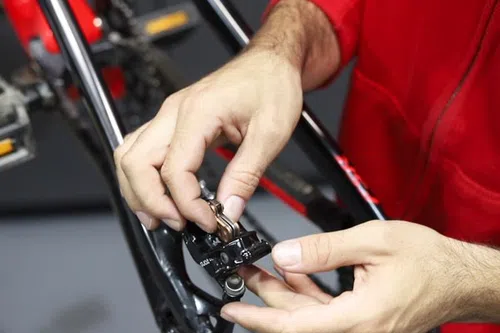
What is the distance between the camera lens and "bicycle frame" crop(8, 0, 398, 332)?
47cm

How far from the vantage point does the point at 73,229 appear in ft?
4.24

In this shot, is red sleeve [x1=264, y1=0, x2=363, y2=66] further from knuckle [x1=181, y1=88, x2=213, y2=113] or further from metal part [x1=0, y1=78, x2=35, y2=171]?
metal part [x1=0, y1=78, x2=35, y2=171]

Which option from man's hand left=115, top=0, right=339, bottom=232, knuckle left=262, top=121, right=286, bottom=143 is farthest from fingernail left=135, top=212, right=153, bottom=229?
knuckle left=262, top=121, right=286, bottom=143

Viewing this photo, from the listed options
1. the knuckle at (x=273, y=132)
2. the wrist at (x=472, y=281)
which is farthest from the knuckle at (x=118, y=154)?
the wrist at (x=472, y=281)

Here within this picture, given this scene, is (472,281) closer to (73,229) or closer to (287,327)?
(287,327)

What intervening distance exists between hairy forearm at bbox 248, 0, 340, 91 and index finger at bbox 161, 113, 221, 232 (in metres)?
0.14

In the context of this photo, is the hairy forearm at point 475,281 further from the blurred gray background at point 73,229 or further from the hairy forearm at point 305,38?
the blurred gray background at point 73,229

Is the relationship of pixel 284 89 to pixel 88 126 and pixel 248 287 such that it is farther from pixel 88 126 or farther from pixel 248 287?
pixel 88 126

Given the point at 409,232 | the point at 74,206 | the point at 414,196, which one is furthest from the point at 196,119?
the point at 74,206

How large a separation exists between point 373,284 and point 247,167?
13 cm

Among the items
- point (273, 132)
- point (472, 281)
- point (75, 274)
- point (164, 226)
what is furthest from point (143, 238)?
point (75, 274)

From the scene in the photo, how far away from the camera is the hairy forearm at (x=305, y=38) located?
583 mm

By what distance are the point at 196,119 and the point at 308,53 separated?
0.20 metres

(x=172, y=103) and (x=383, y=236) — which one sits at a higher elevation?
(x=172, y=103)
